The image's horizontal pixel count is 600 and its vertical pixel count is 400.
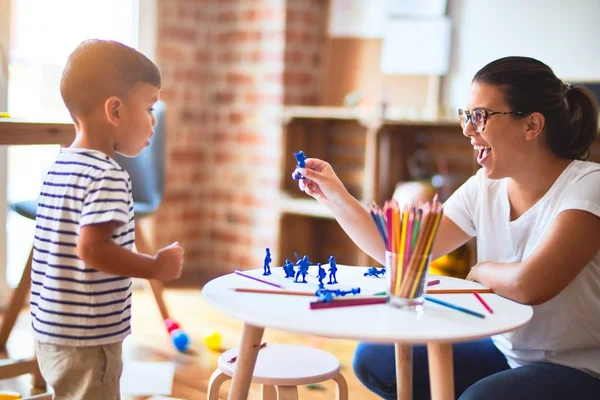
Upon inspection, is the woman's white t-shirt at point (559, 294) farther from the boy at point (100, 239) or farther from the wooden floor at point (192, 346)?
the wooden floor at point (192, 346)

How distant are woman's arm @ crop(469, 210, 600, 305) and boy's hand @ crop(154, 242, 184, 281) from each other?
0.59 metres

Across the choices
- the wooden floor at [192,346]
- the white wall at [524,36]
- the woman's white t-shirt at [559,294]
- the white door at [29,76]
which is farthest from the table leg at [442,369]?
the white door at [29,76]

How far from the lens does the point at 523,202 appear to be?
1671 millimetres

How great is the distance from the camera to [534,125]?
162 cm

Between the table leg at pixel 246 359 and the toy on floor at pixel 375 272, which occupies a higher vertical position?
the toy on floor at pixel 375 272

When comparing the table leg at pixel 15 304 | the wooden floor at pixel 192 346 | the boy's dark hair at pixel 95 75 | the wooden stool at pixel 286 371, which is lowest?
the wooden floor at pixel 192 346

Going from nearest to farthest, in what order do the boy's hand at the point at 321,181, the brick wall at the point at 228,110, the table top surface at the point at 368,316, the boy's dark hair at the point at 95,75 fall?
the table top surface at the point at 368,316 < the boy's dark hair at the point at 95,75 < the boy's hand at the point at 321,181 < the brick wall at the point at 228,110

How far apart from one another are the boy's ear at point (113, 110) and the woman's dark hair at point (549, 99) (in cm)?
74

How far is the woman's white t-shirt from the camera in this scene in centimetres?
153

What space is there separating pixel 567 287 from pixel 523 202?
0.68ft

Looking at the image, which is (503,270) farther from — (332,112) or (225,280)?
(332,112)

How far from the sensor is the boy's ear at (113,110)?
4.59ft

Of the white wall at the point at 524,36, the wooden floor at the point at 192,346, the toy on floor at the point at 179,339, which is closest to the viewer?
the wooden floor at the point at 192,346

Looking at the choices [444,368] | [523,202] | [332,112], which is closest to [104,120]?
[444,368]
